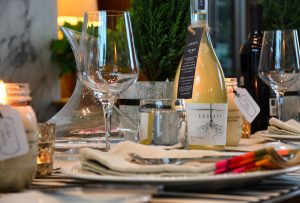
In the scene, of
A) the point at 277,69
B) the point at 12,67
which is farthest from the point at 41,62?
the point at 277,69

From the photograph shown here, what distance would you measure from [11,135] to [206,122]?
0.52 meters

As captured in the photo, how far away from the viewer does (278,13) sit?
1999 millimetres

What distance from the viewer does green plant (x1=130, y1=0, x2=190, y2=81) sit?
1608mm

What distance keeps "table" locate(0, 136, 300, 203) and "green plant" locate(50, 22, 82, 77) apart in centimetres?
322

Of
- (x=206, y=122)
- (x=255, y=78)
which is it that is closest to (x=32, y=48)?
(x=255, y=78)

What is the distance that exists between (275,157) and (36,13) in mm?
3366

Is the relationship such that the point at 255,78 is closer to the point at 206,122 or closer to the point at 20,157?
the point at 206,122

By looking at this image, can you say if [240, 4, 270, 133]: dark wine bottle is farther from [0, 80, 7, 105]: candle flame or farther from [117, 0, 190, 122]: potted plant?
[0, 80, 7, 105]: candle flame

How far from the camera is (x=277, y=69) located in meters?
1.62

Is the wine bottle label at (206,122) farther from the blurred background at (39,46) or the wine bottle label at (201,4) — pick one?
the blurred background at (39,46)

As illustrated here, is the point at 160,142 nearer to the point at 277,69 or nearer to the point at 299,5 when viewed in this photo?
the point at 277,69

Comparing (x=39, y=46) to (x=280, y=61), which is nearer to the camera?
(x=280, y=61)

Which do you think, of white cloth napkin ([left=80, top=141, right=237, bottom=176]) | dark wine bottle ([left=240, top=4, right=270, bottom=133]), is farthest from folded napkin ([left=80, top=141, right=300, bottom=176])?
dark wine bottle ([left=240, top=4, right=270, bottom=133])

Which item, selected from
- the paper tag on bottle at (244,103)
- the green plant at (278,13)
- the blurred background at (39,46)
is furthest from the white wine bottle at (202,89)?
the blurred background at (39,46)
